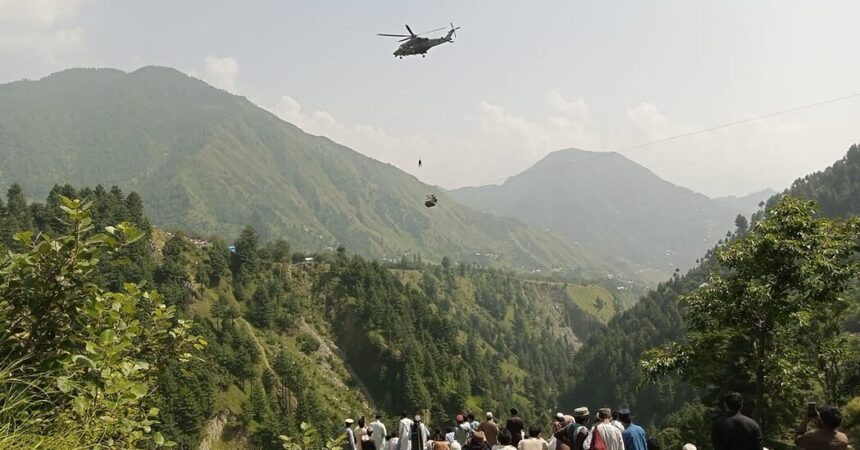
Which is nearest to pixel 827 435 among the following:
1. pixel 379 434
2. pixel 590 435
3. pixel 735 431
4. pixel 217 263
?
pixel 735 431

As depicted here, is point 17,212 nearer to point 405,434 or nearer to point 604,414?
point 405,434

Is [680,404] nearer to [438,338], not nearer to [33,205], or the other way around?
[438,338]

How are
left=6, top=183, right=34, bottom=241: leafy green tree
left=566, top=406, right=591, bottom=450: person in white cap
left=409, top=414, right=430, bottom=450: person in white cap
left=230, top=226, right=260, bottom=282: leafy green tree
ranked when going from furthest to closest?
left=230, top=226, right=260, bottom=282: leafy green tree < left=6, top=183, right=34, bottom=241: leafy green tree < left=409, top=414, right=430, bottom=450: person in white cap < left=566, top=406, right=591, bottom=450: person in white cap

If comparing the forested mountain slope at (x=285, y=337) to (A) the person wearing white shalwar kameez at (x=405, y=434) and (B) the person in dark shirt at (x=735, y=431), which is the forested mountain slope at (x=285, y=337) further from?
(B) the person in dark shirt at (x=735, y=431)

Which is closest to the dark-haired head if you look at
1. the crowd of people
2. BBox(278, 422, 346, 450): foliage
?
the crowd of people

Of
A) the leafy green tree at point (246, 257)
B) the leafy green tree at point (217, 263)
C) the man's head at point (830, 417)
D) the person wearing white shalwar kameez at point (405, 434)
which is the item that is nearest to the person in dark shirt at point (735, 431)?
the man's head at point (830, 417)

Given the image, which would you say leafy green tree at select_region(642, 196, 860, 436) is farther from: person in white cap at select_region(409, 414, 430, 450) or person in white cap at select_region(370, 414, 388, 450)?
person in white cap at select_region(370, 414, 388, 450)

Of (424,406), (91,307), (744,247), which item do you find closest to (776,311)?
(744,247)
